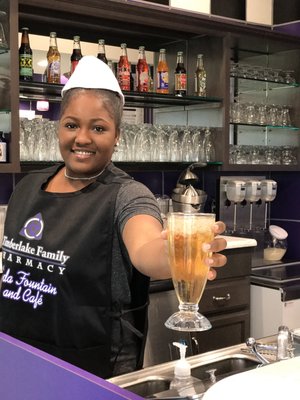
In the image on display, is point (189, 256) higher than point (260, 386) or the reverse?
higher

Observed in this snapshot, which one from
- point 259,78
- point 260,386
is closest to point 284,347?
point 260,386

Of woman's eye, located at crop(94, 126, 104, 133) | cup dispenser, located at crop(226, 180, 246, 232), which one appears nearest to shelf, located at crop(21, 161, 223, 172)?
cup dispenser, located at crop(226, 180, 246, 232)

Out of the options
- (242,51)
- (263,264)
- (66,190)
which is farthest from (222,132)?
(66,190)

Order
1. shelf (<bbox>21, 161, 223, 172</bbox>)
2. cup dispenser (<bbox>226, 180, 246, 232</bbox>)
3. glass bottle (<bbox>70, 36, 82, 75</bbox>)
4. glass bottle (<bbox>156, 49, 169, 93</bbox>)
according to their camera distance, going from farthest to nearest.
→ cup dispenser (<bbox>226, 180, 246, 232</bbox>), glass bottle (<bbox>156, 49, 169, 93</bbox>), glass bottle (<bbox>70, 36, 82, 75</bbox>), shelf (<bbox>21, 161, 223, 172</bbox>)

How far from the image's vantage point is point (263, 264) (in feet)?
14.3

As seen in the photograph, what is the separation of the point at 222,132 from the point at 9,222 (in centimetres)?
244

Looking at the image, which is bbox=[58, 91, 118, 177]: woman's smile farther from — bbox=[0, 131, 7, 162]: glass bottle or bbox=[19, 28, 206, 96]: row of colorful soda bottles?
bbox=[19, 28, 206, 96]: row of colorful soda bottles

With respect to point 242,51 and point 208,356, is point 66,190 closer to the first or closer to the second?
point 208,356

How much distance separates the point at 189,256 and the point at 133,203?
1.78ft

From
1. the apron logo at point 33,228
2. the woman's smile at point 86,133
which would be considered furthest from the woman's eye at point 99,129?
the apron logo at point 33,228

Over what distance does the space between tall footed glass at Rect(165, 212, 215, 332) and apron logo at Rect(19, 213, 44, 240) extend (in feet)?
2.27

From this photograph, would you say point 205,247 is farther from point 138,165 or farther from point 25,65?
point 138,165

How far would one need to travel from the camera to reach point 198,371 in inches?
60.6

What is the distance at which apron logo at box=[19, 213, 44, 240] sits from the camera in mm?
1709
